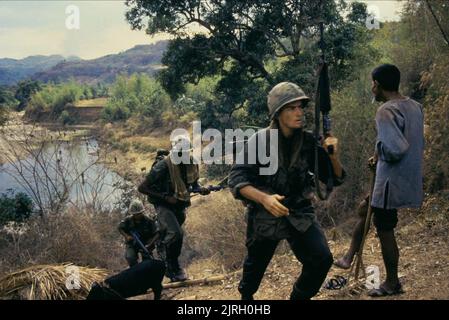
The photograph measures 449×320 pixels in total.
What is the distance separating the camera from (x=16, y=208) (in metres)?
13.9

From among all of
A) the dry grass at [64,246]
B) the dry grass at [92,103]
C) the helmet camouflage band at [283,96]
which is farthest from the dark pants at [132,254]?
the dry grass at [92,103]

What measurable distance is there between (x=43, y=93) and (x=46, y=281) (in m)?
54.5

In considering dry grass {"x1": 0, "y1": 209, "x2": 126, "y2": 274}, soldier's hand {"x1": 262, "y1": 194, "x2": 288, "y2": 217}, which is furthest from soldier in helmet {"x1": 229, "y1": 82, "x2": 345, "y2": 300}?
dry grass {"x1": 0, "y1": 209, "x2": 126, "y2": 274}

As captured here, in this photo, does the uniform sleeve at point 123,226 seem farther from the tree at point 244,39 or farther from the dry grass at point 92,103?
the dry grass at point 92,103

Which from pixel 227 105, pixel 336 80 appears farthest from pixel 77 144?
pixel 336 80

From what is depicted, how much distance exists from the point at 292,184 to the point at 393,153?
0.79 metres

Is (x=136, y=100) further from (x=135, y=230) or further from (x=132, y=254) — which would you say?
(x=132, y=254)

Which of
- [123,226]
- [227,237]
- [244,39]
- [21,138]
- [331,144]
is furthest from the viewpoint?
[244,39]

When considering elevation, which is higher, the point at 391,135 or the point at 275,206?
the point at 391,135

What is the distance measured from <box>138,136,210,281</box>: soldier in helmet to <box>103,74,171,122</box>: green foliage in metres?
37.1

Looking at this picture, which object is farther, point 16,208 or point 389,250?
point 16,208

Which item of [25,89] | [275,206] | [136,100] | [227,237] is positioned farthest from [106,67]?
[275,206]

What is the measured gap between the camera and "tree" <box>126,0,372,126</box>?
16266 millimetres

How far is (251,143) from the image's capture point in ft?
10.5
